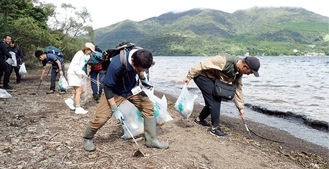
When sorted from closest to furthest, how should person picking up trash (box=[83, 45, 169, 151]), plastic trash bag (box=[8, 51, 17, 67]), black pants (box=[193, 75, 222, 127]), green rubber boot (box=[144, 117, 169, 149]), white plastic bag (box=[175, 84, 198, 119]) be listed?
1. person picking up trash (box=[83, 45, 169, 151])
2. green rubber boot (box=[144, 117, 169, 149])
3. black pants (box=[193, 75, 222, 127])
4. white plastic bag (box=[175, 84, 198, 119])
5. plastic trash bag (box=[8, 51, 17, 67])

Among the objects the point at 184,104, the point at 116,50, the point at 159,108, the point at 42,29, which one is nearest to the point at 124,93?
the point at 116,50

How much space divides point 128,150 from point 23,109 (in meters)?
4.39

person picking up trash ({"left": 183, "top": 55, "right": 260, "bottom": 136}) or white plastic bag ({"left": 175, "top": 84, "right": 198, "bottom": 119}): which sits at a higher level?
person picking up trash ({"left": 183, "top": 55, "right": 260, "bottom": 136})

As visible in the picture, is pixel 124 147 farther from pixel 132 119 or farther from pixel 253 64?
pixel 253 64

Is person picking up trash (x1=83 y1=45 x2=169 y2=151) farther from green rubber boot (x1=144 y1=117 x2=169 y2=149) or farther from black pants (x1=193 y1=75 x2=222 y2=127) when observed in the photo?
black pants (x1=193 y1=75 x2=222 y2=127)

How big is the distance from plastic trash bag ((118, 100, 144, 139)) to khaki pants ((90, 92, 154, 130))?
0.34 m

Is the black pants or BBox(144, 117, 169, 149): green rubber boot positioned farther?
the black pants

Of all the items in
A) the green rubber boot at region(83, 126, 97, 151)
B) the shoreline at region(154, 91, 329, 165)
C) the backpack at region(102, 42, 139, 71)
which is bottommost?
the shoreline at region(154, 91, 329, 165)

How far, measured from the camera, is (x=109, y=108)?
4480 mm

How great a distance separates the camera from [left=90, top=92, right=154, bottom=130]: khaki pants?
175 inches

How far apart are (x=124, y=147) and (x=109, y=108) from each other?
86 centimetres

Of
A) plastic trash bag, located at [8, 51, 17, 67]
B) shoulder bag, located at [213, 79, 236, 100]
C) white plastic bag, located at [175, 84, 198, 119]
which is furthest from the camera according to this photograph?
plastic trash bag, located at [8, 51, 17, 67]

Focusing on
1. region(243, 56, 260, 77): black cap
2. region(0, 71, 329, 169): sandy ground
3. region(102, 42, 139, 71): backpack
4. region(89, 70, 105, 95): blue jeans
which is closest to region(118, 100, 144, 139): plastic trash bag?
region(0, 71, 329, 169): sandy ground

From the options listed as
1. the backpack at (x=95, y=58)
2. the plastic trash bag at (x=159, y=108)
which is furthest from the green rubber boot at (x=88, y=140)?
the backpack at (x=95, y=58)
